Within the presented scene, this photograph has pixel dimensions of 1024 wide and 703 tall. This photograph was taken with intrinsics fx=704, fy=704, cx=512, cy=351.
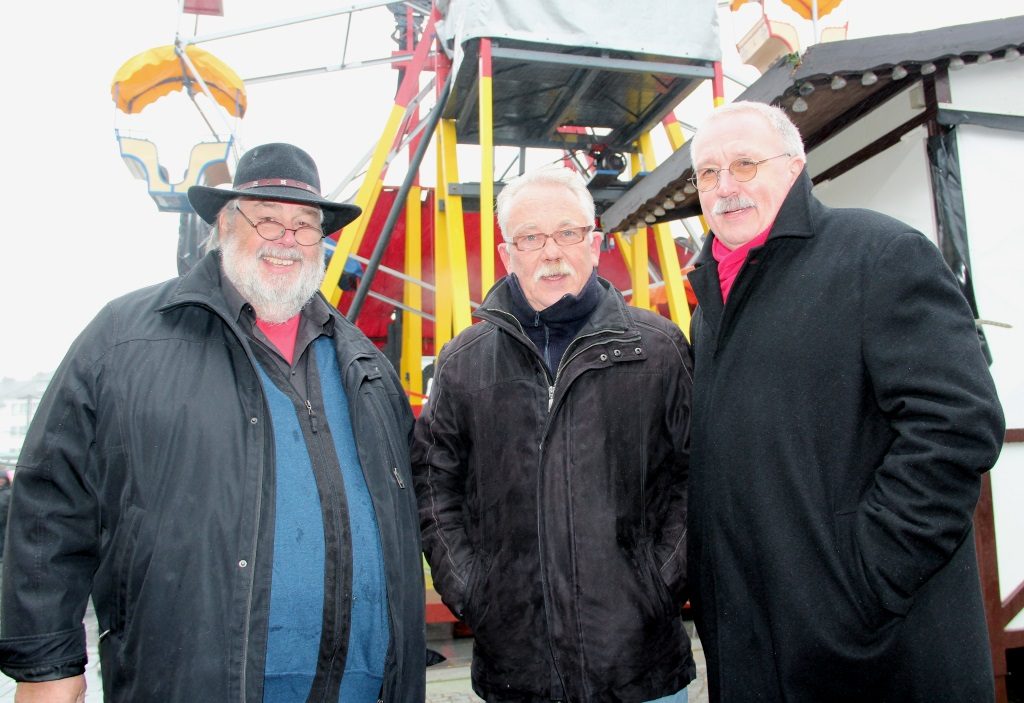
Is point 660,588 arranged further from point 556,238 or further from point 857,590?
point 556,238

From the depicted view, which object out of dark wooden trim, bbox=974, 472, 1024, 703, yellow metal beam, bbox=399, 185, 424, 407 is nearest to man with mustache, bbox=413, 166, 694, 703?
dark wooden trim, bbox=974, 472, 1024, 703

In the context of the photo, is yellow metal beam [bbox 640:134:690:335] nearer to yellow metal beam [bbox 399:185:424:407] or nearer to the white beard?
yellow metal beam [bbox 399:185:424:407]

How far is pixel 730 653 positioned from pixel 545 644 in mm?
522

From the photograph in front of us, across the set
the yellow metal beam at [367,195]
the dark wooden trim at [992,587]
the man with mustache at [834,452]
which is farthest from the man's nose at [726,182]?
the yellow metal beam at [367,195]

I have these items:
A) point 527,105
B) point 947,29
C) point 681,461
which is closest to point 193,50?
point 527,105

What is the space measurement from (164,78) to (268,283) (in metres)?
7.69

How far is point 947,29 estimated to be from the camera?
3.48 meters

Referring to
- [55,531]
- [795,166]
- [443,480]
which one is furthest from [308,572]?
[795,166]

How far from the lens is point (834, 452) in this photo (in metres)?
1.62

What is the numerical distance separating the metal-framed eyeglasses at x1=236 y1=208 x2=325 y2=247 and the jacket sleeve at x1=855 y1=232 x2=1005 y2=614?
6.01 feet

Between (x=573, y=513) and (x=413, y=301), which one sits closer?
(x=573, y=513)

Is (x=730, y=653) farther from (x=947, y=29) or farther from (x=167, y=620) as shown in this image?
(x=947, y=29)

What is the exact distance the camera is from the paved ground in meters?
4.21

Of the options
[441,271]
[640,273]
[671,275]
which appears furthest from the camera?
[441,271]
